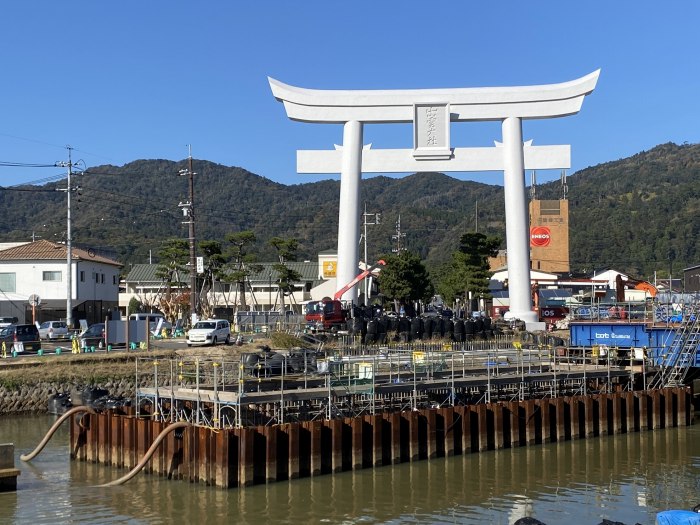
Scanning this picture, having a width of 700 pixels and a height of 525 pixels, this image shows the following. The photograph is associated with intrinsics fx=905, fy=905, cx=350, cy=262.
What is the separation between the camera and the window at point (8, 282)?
7100cm

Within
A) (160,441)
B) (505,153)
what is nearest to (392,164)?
(505,153)

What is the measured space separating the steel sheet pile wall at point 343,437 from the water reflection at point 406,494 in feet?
1.20

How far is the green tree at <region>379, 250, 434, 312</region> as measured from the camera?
7194 cm

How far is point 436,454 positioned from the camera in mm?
26109

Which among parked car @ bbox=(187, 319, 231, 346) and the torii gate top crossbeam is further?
the torii gate top crossbeam

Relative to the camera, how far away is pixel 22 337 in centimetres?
4653

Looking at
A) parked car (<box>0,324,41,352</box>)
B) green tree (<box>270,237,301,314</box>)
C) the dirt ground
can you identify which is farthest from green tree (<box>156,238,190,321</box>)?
the dirt ground

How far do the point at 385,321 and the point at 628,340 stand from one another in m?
15.7

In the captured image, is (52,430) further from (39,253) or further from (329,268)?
(329,268)

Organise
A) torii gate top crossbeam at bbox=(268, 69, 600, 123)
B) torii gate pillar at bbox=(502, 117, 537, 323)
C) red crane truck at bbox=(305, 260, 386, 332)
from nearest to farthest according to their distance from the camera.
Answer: red crane truck at bbox=(305, 260, 386, 332) → torii gate top crossbeam at bbox=(268, 69, 600, 123) → torii gate pillar at bbox=(502, 117, 537, 323)

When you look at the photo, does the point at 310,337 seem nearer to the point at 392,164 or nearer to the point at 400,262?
the point at 392,164

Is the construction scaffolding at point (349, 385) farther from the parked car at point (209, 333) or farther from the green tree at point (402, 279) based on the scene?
the green tree at point (402, 279)

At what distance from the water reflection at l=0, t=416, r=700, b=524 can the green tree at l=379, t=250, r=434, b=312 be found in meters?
44.8

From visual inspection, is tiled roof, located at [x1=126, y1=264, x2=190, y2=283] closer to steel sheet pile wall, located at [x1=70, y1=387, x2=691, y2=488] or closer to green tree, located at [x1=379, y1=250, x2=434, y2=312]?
green tree, located at [x1=379, y1=250, x2=434, y2=312]
